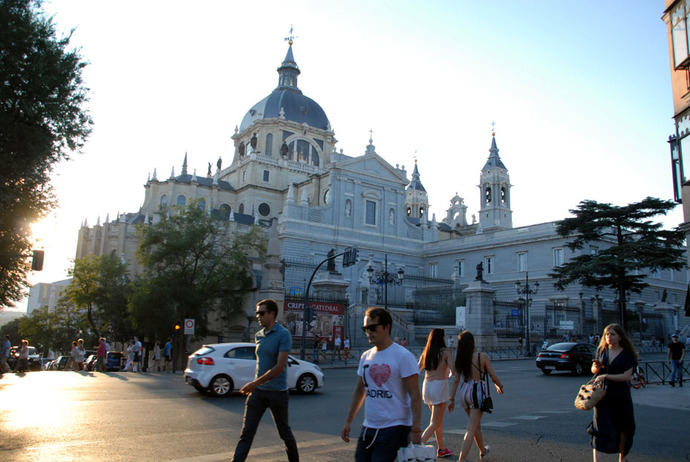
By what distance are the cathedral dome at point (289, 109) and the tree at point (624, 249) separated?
4682 centimetres

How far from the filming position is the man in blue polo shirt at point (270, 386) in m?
5.52

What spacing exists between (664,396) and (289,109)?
6554 centimetres

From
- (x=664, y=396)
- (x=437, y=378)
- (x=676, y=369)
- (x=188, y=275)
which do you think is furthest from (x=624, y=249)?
(x=437, y=378)

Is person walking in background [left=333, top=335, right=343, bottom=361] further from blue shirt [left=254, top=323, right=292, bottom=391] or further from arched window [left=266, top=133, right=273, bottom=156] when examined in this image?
arched window [left=266, top=133, right=273, bottom=156]

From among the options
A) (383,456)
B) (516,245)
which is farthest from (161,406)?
(516,245)

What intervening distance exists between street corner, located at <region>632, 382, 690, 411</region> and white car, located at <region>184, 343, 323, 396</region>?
8328mm

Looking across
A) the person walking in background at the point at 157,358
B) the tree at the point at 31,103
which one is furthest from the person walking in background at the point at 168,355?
the tree at the point at 31,103

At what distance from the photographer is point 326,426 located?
9.13 metres

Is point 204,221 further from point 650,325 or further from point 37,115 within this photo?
point 650,325

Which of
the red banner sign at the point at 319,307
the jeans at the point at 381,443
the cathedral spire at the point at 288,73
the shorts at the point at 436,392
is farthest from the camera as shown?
the cathedral spire at the point at 288,73

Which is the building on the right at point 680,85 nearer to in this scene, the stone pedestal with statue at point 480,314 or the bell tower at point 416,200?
the stone pedestal with statue at point 480,314

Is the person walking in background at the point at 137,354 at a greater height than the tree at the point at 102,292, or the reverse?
the tree at the point at 102,292

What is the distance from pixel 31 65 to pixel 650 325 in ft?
149

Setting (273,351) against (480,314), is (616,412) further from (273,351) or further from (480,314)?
(480,314)
